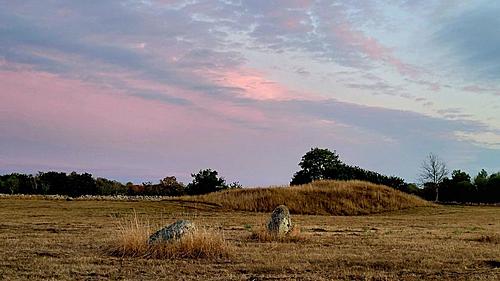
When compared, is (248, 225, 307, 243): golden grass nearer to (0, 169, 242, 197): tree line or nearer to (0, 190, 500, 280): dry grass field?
(0, 190, 500, 280): dry grass field

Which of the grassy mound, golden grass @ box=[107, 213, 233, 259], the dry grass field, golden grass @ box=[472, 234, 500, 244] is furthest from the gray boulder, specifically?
the grassy mound

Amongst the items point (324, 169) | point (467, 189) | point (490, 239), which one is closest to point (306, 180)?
point (324, 169)

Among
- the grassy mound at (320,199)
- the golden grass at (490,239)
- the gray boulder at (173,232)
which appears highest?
the grassy mound at (320,199)

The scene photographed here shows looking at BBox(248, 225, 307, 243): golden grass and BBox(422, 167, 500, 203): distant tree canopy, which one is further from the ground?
BBox(422, 167, 500, 203): distant tree canopy

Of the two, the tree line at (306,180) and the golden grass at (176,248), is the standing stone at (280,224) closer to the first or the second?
the golden grass at (176,248)

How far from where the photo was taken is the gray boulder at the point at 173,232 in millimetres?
12898

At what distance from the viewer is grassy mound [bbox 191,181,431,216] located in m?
40.0

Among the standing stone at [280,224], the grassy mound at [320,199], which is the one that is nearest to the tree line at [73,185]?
the grassy mound at [320,199]

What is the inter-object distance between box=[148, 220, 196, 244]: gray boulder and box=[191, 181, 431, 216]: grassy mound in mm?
25859

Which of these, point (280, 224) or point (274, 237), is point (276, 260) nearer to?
point (274, 237)

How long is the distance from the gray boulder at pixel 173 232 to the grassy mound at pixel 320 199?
2586 cm

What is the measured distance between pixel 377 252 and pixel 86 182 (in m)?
55.0

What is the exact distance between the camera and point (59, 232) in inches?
717

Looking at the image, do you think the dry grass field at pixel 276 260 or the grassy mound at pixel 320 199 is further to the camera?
the grassy mound at pixel 320 199
